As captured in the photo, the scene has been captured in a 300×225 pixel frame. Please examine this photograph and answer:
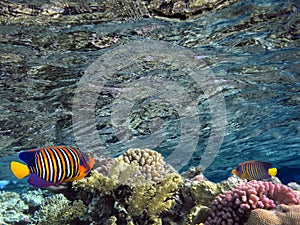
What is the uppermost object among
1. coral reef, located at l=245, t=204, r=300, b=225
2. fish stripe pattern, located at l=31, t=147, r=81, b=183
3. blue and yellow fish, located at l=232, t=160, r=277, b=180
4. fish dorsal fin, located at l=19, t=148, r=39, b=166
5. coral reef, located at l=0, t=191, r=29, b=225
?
fish dorsal fin, located at l=19, t=148, r=39, b=166

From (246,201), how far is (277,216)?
522 millimetres

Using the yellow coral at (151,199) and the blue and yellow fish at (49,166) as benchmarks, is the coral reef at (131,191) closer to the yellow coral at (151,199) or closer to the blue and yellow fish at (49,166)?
the yellow coral at (151,199)

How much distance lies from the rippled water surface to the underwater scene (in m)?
0.06

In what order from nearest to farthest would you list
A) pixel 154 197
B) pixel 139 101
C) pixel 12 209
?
pixel 154 197, pixel 12 209, pixel 139 101

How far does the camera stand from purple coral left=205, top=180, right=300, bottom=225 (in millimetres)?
4098

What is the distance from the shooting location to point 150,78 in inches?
457

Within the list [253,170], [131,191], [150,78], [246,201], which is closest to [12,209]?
[131,191]

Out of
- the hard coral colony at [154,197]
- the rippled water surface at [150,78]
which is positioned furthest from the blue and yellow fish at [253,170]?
the rippled water surface at [150,78]

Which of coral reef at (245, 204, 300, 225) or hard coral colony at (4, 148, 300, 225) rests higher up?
coral reef at (245, 204, 300, 225)

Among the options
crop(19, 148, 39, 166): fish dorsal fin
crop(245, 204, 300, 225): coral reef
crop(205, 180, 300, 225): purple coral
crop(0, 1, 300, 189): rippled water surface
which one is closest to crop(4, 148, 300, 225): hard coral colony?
crop(205, 180, 300, 225): purple coral

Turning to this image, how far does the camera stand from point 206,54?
34.0 ft

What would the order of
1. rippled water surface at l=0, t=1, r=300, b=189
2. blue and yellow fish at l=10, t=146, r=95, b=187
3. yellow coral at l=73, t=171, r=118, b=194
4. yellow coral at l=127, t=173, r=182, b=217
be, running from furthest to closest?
rippled water surface at l=0, t=1, r=300, b=189 < yellow coral at l=73, t=171, r=118, b=194 < yellow coral at l=127, t=173, r=182, b=217 < blue and yellow fish at l=10, t=146, r=95, b=187

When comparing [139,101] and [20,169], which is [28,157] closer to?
[20,169]

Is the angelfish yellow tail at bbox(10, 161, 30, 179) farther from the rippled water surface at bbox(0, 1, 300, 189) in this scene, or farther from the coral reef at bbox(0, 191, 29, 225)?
the coral reef at bbox(0, 191, 29, 225)
